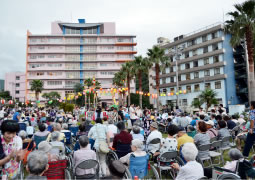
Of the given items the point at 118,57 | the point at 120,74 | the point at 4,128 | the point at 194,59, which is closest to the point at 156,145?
the point at 4,128

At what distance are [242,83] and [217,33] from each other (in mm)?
10454

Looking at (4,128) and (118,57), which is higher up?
(118,57)

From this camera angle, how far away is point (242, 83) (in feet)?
123

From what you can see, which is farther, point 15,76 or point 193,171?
point 15,76

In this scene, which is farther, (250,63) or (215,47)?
(215,47)

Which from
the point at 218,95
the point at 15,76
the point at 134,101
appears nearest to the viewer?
the point at 218,95

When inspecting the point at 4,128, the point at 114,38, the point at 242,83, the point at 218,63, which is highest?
the point at 114,38

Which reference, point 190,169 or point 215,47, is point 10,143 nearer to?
point 190,169

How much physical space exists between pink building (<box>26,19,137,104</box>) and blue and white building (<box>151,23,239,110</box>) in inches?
898

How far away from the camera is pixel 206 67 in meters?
37.9

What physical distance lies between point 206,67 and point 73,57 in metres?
41.0

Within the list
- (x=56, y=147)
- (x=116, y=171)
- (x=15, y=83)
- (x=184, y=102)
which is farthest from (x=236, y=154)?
(x=15, y=83)

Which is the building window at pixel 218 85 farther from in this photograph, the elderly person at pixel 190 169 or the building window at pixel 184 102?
the elderly person at pixel 190 169

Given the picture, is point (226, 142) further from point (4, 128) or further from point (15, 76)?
point (15, 76)
